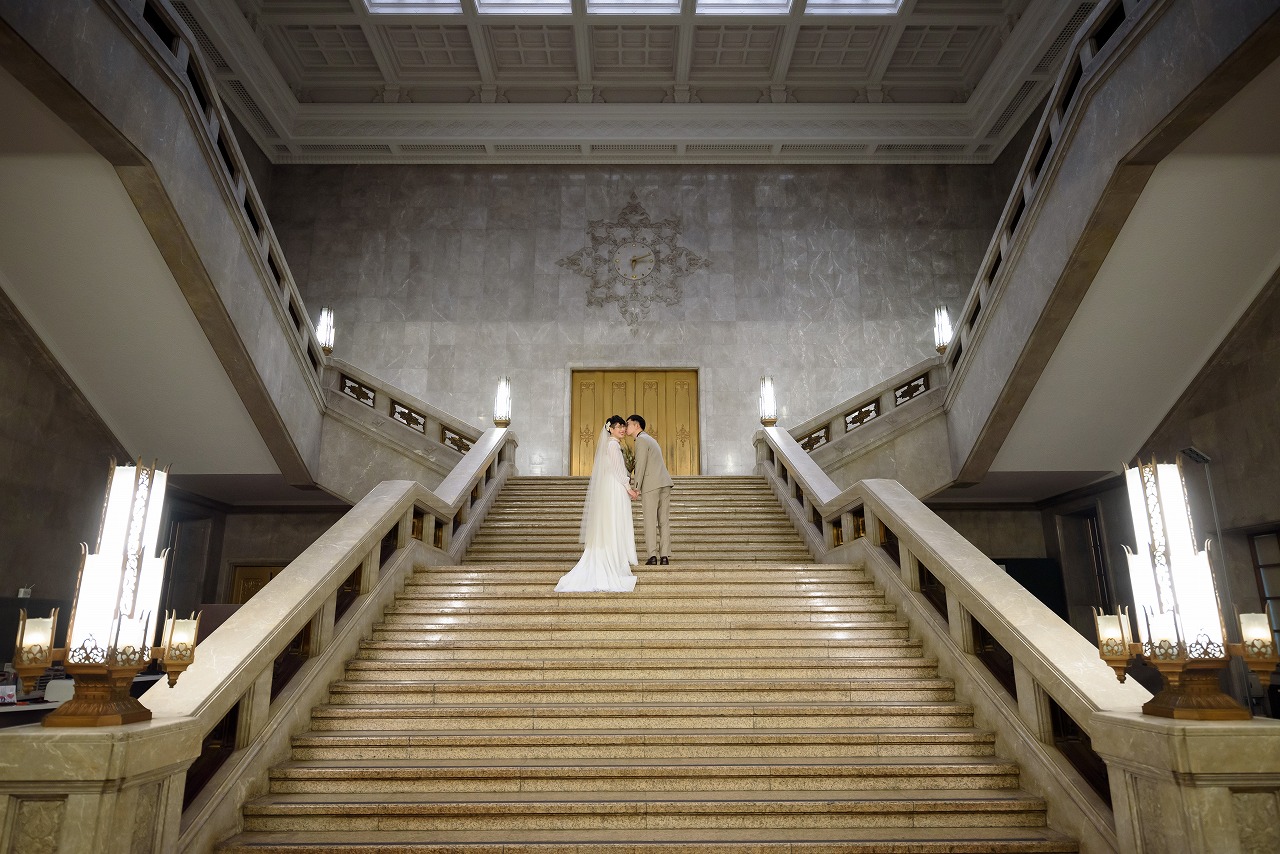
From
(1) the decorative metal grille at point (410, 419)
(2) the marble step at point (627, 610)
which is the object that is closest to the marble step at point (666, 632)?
(2) the marble step at point (627, 610)

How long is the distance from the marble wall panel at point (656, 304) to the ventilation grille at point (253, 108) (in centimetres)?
98

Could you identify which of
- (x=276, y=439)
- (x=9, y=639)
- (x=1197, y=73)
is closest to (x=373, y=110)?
(x=276, y=439)

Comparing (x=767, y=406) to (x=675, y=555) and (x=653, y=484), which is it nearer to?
(x=675, y=555)

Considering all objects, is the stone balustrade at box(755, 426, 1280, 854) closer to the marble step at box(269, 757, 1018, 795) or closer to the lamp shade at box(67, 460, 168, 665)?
the marble step at box(269, 757, 1018, 795)

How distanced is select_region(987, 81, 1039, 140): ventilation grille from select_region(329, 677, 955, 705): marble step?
1348cm

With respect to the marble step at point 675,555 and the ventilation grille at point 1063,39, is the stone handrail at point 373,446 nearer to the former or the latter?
the marble step at point 675,555

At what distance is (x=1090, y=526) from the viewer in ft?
42.3

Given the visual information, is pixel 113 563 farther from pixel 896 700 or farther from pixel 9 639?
pixel 9 639

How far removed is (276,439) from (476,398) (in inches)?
208

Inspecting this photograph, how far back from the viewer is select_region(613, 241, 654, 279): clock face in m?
16.1

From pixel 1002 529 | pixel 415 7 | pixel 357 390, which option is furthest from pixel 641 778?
pixel 415 7

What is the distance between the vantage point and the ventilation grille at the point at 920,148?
1634 cm

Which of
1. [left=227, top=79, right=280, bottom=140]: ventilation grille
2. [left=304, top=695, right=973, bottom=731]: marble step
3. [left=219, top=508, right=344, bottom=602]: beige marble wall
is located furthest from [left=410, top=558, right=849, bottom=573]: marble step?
[left=227, top=79, right=280, bottom=140]: ventilation grille

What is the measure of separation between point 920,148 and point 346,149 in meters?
11.6
